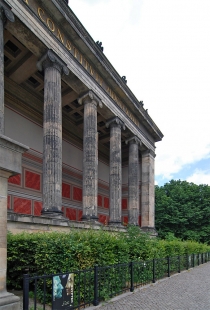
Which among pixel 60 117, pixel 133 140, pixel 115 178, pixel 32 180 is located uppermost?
pixel 133 140

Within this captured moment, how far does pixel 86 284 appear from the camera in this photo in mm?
6633

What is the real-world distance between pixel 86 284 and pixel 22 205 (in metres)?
12.5

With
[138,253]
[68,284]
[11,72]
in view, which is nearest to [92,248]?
[68,284]

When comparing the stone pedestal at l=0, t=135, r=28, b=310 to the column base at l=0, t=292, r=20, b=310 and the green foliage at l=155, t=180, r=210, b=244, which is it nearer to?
the column base at l=0, t=292, r=20, b=310

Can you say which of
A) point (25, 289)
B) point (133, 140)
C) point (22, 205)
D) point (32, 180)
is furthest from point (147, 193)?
point (25, 289)

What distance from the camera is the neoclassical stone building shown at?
42.2 ft

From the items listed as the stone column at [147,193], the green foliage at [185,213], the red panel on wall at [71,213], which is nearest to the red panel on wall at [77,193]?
the red panel on wall at [71,213]

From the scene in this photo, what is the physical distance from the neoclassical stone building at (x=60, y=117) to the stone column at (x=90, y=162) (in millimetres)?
59

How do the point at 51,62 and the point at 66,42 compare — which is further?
the point at 66,42

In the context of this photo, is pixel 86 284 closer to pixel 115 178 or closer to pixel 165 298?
pixel 165 298

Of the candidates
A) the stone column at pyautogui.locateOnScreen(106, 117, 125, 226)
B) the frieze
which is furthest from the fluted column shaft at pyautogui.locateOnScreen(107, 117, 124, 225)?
the frieze

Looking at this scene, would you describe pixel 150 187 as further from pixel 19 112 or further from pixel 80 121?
pixel 19 112

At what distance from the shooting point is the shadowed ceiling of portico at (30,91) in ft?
51.7

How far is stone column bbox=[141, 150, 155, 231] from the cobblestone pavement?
53.1 ft
